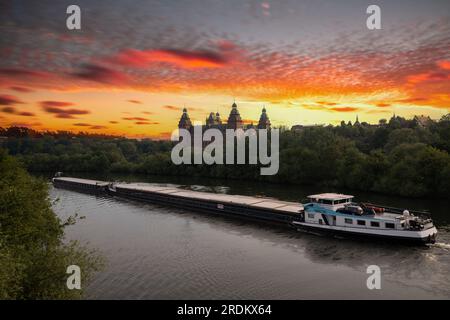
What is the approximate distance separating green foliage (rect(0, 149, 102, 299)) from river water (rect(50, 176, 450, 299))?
21.1ft

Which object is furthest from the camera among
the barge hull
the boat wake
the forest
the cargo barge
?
the forest

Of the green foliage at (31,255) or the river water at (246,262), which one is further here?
the river water at (246,262)

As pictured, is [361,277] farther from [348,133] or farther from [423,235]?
[348,133]

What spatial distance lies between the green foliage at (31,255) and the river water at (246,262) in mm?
6444

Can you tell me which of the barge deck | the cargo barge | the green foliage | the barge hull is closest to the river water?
the cargo barge

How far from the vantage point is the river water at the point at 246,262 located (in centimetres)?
3328

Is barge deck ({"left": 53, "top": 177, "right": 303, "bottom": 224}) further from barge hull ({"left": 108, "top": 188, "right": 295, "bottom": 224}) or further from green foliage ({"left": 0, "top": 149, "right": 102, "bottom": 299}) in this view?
green foliage ({"left": 0, "top": 149, "right": 102, "bottom": 299})

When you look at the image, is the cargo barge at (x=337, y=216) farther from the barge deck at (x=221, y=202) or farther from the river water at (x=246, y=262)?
the river water at (x=246, y=262)

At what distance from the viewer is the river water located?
33.3 meters

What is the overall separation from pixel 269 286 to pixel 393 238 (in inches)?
746

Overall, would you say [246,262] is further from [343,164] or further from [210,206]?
[343,164]

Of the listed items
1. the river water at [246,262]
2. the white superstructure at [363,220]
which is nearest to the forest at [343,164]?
the river water at [246,262]

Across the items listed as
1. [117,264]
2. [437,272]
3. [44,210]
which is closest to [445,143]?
[437,272]

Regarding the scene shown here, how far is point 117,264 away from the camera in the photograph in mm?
40781
